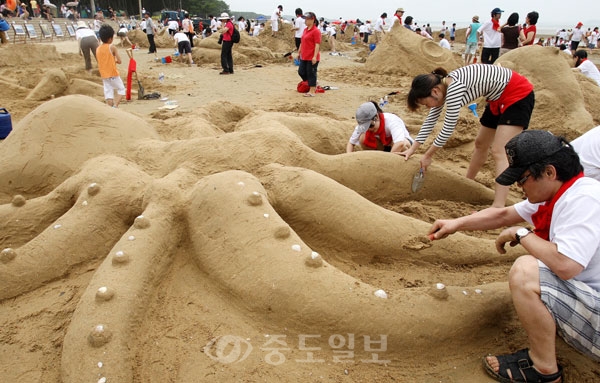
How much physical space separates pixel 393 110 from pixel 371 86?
99.1 inches

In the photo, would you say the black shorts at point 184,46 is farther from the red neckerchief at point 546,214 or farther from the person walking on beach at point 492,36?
the red neckerchief at point 546,214

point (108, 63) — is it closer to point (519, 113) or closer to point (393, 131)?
point (393, 131)

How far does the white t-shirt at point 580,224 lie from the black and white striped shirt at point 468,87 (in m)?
1.56

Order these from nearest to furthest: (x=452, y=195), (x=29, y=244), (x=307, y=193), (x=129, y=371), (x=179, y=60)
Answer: (x=129, y=371), (x=29, y=244), (x=307, y=193), (x=452, y=195), (x=179, y=60)

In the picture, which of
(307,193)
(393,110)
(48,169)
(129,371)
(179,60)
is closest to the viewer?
(129,371)

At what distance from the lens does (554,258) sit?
1721 millimetres

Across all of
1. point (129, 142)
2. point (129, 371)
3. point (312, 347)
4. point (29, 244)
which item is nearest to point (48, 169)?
point (129, 142)

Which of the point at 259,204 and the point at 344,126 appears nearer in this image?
the point at 259,204

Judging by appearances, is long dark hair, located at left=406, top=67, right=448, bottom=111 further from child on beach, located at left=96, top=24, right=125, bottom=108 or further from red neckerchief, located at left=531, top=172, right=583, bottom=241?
child on beach, located at left=96, top=24, right=125, bottom=108

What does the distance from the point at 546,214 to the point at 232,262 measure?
1657 mm

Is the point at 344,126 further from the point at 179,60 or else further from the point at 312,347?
the point at 179,60

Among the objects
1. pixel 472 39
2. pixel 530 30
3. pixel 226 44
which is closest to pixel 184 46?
pixel 226 44

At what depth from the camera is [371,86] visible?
31.9 feet

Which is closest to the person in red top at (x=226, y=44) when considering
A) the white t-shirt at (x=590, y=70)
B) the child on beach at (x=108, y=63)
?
the child on beach at (x=108, y=63)
